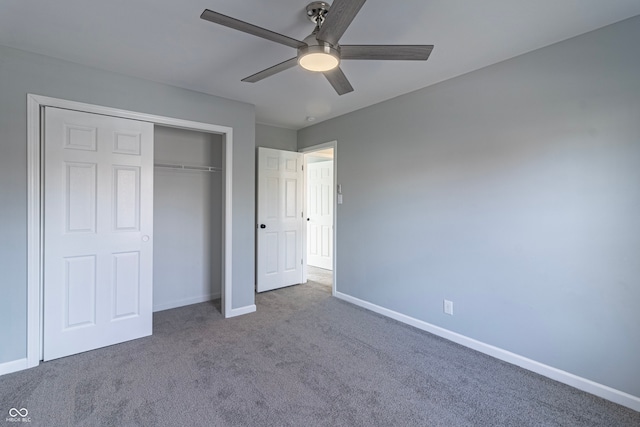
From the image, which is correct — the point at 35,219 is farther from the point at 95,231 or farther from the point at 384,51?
the point at 384,51

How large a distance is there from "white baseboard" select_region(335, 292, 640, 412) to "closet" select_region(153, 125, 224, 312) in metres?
2.40

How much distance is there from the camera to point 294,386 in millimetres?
2184

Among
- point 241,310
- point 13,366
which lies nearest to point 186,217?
point 241,310

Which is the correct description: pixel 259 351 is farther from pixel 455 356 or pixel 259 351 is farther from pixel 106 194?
pixel 106 194

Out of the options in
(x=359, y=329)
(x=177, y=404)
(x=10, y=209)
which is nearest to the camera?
(x=177, y=404)

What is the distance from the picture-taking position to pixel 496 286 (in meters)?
2.60

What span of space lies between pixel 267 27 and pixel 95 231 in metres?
2.26

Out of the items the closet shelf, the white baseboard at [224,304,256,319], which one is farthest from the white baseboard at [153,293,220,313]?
the closet shelf

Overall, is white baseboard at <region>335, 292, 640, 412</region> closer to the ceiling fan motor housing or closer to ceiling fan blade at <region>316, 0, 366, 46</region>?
ceiling fan blade at <region>316, 0, 366, 46</region>

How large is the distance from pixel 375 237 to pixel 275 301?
5.17ft

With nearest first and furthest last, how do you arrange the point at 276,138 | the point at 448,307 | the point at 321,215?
the point at 448,307, the point at 276,138, the point at 321,215

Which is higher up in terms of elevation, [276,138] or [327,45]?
[276,138]

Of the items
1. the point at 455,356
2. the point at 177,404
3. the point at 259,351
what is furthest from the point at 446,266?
the point at 177,404

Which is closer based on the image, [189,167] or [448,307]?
[448,307]
